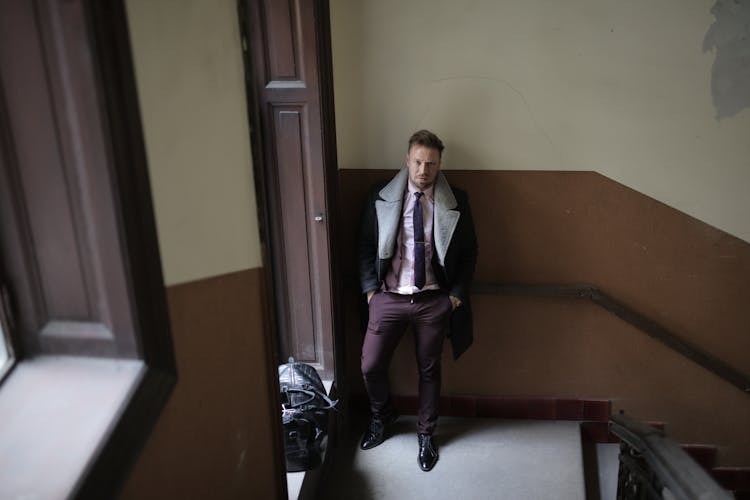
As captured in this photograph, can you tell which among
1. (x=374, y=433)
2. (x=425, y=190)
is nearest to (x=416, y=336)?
(x=374, y=433)

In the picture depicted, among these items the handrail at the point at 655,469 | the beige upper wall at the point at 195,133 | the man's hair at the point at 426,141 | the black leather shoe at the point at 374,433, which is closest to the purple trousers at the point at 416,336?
the black leather shoe at the point at 374,433

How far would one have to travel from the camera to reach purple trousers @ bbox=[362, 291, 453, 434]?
253cm

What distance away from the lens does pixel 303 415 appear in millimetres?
2234

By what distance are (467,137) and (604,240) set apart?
0.88 meters

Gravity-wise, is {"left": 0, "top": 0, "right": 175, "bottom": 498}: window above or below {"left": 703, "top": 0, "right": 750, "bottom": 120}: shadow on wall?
below

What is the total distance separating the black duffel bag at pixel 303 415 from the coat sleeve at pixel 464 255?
77 centimetres

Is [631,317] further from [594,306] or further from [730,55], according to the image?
[730,55]

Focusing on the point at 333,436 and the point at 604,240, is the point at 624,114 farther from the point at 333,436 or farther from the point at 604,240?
the point at 333,436

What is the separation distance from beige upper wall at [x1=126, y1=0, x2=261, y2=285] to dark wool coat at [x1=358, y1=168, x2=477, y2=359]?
106 cm

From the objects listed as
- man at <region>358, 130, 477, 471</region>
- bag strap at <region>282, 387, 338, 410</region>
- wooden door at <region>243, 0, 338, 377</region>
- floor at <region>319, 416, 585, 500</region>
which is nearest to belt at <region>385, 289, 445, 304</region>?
man at <region>358, 130, 477, 471</region>

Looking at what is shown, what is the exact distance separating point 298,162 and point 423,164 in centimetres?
56

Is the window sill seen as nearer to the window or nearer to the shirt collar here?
the window

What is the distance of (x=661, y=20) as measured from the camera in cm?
250

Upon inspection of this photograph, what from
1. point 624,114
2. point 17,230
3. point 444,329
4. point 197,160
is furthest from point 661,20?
point 17,230
